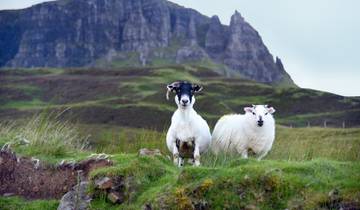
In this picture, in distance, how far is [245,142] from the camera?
14008 mm

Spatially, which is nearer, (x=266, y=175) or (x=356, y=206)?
(x=356, y=206)

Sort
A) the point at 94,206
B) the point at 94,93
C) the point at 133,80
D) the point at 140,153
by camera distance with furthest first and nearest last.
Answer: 1. the point at 133,80
2. the point at 94,93
3. the point at 140,153
4. the point at 94,206

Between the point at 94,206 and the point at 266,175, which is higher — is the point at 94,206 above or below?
below

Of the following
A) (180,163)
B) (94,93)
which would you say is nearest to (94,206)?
(180,163)

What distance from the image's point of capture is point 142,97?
139m

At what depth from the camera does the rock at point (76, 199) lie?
413 inches

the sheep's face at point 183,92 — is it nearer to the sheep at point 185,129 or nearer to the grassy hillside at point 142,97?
the sheep at point 185,129

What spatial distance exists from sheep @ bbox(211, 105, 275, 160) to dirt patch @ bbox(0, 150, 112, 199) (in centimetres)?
372

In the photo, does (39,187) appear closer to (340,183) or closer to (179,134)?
(179,134)

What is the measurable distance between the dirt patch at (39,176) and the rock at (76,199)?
939mm

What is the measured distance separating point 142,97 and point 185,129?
412ft

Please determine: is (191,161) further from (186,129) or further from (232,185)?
(232,185)

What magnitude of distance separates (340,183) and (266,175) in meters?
1.26

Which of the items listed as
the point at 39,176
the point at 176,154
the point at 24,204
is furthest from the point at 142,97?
the point at 24,204
